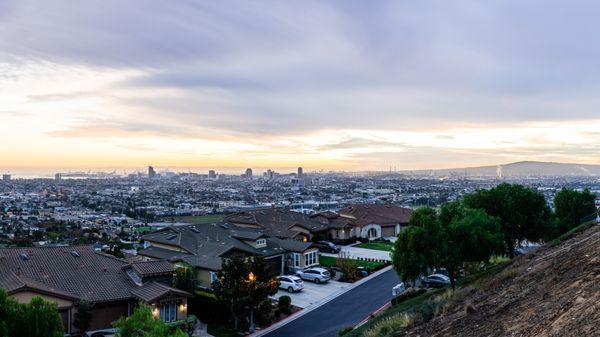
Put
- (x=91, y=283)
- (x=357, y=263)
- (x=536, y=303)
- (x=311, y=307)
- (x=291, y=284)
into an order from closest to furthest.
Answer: (x=536, y=303)
(x=91, y=283)
(x=311, y=307)
(x=291, y=284)
(x=357, y=263)

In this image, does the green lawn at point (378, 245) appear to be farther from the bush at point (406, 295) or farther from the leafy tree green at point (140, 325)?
the leafy tree green at point (140, 325)

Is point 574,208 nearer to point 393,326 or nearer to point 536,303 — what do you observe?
Answer: point 393,326

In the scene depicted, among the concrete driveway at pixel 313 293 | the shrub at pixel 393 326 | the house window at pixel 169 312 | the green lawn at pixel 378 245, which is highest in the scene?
the shrub at pixel 393 326

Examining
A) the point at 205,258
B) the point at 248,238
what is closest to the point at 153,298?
the point at 205,258

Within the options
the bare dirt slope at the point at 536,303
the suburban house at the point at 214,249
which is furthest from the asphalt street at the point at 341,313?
the bare dirt slope at the point at 536,303

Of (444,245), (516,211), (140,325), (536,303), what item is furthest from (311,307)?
(536,303)
